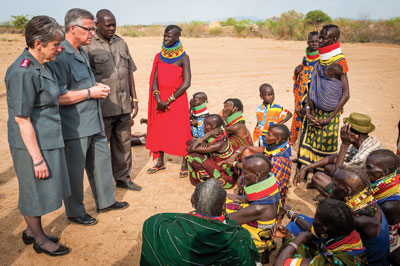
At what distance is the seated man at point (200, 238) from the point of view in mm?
1924

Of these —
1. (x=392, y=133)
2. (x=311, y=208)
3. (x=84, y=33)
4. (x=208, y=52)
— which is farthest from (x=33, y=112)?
(x=208, y=52)

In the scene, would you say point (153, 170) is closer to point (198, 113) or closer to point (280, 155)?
point (198, 113)

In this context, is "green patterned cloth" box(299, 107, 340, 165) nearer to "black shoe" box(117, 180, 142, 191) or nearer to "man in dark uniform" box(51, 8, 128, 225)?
"black shoe" box(117, 180, 142, 191)

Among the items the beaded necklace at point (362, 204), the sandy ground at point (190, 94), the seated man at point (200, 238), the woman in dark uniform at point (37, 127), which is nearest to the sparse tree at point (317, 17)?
the sandy ground at point (190, 94)

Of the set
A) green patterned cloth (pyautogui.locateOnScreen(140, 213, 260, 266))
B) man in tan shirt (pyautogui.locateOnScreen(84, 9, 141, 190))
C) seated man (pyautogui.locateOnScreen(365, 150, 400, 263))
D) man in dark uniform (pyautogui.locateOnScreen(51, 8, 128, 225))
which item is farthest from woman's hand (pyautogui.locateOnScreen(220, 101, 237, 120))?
green patterned cloth (pyautogui.locateOnScreen(140, 213, 260, 266))

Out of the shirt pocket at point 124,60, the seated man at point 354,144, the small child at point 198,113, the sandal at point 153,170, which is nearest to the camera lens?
the seated man at point 354,144

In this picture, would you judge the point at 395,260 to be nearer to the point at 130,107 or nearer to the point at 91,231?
the point at 91,231

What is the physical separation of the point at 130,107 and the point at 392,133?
237 inches

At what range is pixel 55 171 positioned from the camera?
2.94 metres

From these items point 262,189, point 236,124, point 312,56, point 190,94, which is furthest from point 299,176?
point 190,94

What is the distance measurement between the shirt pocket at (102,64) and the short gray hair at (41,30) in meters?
1.25

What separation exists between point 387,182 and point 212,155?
93.6 inches

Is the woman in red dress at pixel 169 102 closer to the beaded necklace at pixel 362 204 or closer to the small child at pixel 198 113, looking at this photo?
the small child at pixel 198 113

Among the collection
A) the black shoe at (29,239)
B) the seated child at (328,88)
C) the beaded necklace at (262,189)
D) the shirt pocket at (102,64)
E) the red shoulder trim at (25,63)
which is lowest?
the black shoe at (29,239)
